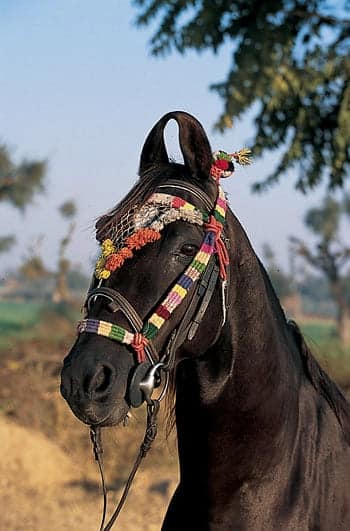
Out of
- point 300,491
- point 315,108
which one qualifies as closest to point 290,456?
point 300,491

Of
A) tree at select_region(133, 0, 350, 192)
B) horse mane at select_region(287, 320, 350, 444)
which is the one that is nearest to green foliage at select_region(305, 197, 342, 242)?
tree at select_region(133, 0, 350, 192)

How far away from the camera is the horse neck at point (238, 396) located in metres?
2.45

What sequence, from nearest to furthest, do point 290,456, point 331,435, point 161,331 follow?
point 161,331
point 290,456
point 331,435

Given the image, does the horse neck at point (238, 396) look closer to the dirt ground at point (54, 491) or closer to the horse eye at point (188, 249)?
the horse eye at point (188, 249)

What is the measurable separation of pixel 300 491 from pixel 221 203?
3.25 feet

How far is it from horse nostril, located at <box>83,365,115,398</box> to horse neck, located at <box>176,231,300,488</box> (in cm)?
46

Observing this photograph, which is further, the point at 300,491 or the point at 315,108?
the point at 315,108

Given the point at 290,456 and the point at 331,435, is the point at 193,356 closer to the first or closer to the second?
the point at 290,456

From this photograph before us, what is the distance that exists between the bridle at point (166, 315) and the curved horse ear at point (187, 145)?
0.07 metres

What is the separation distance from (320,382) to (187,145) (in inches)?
42.6

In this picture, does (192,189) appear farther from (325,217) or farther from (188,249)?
(325,217)

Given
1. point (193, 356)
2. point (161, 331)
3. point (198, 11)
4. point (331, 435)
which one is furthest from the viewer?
point (198, 11)

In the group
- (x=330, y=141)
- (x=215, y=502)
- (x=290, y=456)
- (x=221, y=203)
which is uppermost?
(x=330, y=141)

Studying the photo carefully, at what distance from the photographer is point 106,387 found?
2.05 meters
